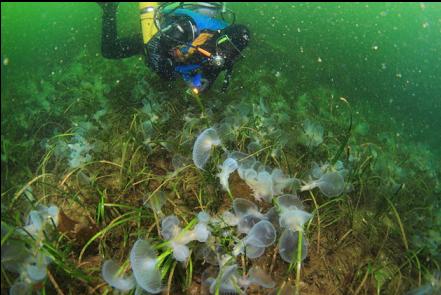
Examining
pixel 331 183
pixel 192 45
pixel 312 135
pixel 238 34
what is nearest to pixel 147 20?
pixel 192 45

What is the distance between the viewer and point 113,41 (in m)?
7.40

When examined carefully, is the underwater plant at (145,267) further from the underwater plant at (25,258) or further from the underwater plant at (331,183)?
the underwater plant at (331,183)

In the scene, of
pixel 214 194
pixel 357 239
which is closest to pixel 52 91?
pixel 214 194

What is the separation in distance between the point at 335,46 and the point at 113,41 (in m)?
33.9

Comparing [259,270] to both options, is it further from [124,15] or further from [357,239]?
[124,15]

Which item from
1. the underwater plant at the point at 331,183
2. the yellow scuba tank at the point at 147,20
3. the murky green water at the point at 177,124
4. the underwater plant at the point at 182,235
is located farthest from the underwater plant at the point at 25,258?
the yellow scuba tank at the point at 147,20

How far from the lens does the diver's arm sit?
7.39m

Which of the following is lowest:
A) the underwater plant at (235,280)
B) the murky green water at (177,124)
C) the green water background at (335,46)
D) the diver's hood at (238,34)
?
Answer: the green water background at (335,46)

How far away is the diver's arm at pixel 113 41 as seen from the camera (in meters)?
7.39

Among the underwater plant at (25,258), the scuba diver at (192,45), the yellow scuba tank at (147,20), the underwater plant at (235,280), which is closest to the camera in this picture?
the underwater plant at (25,258)

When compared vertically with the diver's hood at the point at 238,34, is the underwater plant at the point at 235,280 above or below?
below

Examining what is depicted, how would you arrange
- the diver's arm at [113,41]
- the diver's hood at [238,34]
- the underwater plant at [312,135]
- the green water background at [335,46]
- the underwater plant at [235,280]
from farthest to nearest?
the green water background at [335,46]
the diver's arm at [113,41]
the diver's hood at [238,34]
the underwater plant at [312,135]
the underwater plant at [235,280]

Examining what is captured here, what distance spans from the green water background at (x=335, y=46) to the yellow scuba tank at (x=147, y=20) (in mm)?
2433

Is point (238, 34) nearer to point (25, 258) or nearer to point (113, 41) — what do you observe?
point (113, 41)
